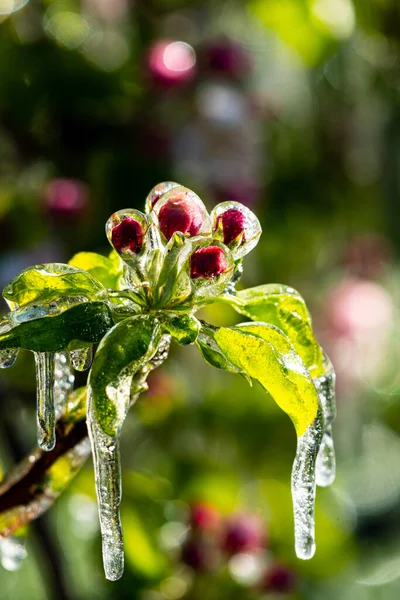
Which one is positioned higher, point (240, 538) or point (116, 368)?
point (116, 368)

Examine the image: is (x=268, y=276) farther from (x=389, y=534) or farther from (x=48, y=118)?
(x=389, y=534)

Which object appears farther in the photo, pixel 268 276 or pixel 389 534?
pixel 389 534

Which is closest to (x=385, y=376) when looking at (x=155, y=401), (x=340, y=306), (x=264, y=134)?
(x=340, y=306)

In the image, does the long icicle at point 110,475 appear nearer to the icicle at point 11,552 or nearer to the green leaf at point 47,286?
the green leaf at point 47,286

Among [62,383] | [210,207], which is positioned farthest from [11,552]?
[210,207]

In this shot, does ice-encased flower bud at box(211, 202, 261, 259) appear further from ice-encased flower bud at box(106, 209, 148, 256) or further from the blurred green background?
the blurred green background

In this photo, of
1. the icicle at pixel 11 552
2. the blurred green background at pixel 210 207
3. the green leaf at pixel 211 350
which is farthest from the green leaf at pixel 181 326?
the blurred green background at pixel 210 207

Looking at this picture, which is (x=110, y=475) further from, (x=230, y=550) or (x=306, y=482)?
(x=230, y=550)
